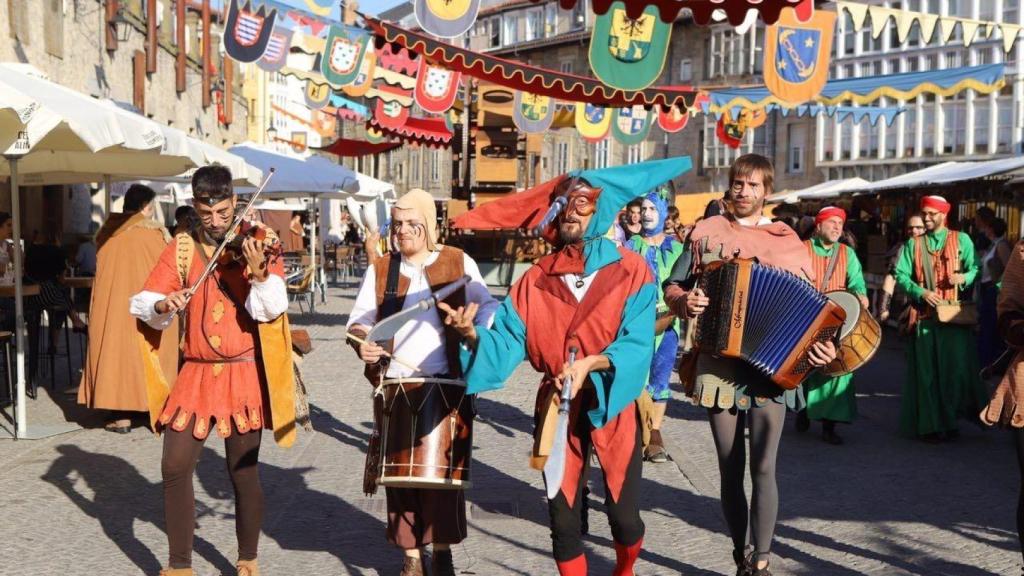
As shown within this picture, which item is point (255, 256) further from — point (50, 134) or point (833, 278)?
point (833, 278)

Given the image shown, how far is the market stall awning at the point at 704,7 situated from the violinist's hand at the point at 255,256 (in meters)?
4.18

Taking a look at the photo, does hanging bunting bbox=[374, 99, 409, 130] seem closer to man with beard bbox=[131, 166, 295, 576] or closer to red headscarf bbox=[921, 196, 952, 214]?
red headscarf bbox=[921, 196, 952, 214]

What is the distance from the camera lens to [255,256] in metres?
4.73

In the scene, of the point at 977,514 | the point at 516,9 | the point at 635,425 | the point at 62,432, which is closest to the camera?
the point at 635,425

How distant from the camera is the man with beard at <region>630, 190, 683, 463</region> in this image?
27.7 ft

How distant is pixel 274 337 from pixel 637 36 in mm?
7069

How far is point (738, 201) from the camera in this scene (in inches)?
203

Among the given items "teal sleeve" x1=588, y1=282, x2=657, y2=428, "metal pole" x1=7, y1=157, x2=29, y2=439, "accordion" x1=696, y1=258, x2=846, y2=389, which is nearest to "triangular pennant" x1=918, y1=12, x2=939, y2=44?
"metal pole" x1=7, y1=157, x2=29, y2=439

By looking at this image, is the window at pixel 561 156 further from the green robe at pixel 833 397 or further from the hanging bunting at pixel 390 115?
the green robe at pixel 833 397

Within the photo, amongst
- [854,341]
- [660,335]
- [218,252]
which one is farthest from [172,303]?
[660,335]

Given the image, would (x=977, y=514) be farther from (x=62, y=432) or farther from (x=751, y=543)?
(x=62, y=432)

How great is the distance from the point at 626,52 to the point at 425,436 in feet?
23.4

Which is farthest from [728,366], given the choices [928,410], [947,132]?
[947,132]

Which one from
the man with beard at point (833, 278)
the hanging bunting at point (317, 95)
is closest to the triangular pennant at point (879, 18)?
the man with beard at point (833, 278)
